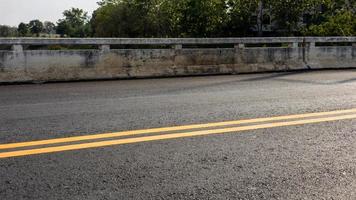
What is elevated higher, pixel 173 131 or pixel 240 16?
pixel 240 16

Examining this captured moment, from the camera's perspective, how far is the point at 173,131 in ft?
15.9

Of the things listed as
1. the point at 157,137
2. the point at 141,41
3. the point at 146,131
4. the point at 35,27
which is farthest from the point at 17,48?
the point at 35,27

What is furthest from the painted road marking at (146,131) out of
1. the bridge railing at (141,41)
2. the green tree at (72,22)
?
the green tree at (72,22)

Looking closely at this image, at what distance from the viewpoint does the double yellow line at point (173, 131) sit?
4.10m

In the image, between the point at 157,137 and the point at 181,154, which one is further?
the point at 157,137

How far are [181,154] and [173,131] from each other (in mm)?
884

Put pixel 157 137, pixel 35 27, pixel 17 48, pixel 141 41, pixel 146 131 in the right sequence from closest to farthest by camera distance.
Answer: pixel 157 137, pixel 146 131, pixel 17 48, pixel 141 41, pixel 35 27

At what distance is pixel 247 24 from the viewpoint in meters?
61.3

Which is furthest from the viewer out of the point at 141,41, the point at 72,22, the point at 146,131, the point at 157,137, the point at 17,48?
the point at 72,22

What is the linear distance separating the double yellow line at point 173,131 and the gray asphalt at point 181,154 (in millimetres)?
161

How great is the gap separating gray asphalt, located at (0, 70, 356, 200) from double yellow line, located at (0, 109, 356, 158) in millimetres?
161

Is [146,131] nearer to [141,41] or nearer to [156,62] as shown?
[156,62]

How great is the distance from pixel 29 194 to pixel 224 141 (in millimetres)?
2100

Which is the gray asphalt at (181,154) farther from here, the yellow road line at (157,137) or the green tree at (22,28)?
the green tree at (22,28)
